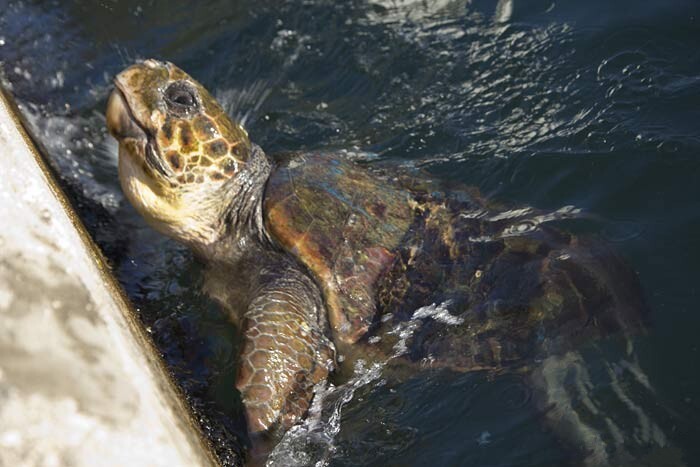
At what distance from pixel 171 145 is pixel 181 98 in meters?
0.29

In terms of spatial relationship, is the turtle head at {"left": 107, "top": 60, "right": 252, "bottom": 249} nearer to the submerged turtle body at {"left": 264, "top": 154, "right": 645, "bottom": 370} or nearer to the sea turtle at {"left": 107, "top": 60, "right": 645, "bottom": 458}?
the sea turtle at {"left": 107, "top": 60, "right": 645, "bottom": 458}

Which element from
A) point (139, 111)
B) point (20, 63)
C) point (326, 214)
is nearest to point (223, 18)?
point (20, 63)

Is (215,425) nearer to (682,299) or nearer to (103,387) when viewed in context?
(103,387)

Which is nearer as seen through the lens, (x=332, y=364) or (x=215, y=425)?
(x=215, y=425)

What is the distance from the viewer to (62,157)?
18.0ft

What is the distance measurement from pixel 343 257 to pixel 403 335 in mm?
516

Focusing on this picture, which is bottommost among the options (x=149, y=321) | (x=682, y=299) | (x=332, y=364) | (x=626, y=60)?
(x=149, y=321)

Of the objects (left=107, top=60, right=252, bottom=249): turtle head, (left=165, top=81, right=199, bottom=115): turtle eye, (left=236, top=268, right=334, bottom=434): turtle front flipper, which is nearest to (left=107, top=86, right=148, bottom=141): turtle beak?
(left=107, top=60, right=252, bottom=249): turtle head

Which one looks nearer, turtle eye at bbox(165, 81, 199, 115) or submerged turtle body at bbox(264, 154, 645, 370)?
submerged turtle body at bbox(264, 154, 645, 370)

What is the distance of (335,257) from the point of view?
3732 millimetres

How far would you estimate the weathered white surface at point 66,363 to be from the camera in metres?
1.91

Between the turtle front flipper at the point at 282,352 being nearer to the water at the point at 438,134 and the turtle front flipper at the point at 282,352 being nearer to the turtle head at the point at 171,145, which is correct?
the water at the point at 438,134

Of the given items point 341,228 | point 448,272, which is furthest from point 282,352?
point 448,272

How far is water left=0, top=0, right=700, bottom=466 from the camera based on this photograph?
3.21 metres
